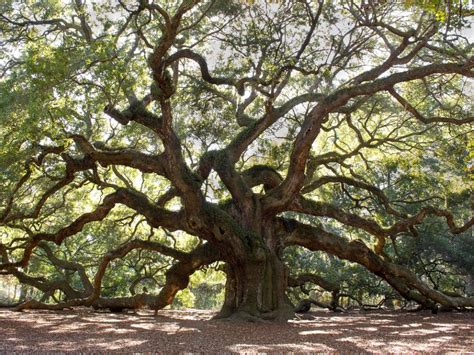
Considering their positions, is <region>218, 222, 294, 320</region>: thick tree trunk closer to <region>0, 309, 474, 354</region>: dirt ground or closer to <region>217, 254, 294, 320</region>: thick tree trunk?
<region>217, 254, 294, 320</region>: thick tree trunk

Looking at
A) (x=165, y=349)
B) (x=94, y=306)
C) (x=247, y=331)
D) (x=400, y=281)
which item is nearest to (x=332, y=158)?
(x=400, y=281)

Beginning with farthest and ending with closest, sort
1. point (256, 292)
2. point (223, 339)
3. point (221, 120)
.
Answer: point (221, 120) → point (256, 292) → point (223, 339)

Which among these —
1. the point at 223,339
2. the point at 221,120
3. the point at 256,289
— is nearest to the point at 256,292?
the point at 256,289

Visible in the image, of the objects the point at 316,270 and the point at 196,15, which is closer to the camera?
the point at 196,15

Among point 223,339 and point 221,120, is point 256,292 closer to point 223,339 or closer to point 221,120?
point 223,339

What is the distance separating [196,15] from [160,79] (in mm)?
4464

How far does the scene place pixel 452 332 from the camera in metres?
8.22

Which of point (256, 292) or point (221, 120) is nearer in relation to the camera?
point (256, 292)

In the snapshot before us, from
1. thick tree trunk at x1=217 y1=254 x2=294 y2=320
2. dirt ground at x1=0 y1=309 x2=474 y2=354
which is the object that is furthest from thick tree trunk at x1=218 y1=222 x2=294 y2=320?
dirt ground at x1=0 y1=309 x2=474 y2=354

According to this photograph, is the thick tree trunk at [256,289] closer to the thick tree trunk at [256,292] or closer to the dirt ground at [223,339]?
the thick tree trunk at [256,292]

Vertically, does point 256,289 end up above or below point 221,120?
below

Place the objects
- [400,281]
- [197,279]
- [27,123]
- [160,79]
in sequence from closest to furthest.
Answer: [27,123]
[160,79]
[400,281]
[197,279]

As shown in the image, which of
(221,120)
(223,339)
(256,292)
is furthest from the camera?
(221,120)

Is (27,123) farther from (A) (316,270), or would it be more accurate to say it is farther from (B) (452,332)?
(A) (316,270)
